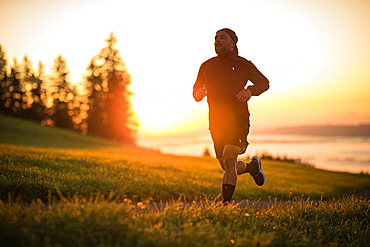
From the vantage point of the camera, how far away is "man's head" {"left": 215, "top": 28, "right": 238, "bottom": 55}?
14.2 ft

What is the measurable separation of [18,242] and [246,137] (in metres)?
3.28

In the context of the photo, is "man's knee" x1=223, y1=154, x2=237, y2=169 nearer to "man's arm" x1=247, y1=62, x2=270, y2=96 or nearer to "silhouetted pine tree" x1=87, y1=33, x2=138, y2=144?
"man's arm" x1=247, y1=62, x2=270, y2=96

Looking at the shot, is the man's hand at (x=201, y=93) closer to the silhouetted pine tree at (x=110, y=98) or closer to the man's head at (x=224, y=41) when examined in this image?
the man's head at (x=224, y=41)

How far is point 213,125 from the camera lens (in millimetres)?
4387

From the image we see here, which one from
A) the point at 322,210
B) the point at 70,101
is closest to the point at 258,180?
the point at 322,210

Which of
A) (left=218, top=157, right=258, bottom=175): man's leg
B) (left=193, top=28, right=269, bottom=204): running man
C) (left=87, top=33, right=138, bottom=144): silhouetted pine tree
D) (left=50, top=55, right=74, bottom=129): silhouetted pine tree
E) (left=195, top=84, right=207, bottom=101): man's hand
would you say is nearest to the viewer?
(left=193, top=28, right=269, bottom=204): running man

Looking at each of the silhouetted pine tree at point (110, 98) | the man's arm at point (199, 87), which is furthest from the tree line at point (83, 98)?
the man's arm at point (199, 87)

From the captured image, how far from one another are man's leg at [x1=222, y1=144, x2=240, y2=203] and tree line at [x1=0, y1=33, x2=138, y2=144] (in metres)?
33.1

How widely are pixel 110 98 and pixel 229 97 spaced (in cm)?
3382

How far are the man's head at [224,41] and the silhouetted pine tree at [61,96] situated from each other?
142 feet

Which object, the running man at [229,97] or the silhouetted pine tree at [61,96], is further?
the silhouetted pine tree at [61,96]

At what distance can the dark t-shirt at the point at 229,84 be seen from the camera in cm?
418

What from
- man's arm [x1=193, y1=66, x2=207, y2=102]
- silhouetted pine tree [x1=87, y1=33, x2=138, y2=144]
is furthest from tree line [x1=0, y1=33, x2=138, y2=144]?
man's arm [x1=193, y1=66, x2=207, y2=102]

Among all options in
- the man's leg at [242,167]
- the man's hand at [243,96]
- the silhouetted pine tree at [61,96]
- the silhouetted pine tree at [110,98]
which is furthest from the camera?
the silhouetted pine tree at [61,96]
